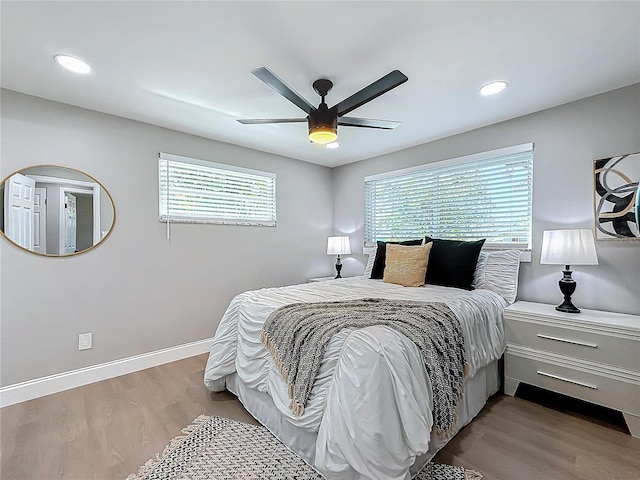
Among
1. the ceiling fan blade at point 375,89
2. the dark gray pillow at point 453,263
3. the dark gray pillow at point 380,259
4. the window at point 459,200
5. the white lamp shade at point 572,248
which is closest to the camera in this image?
the ceiling fan blade at point 375,89

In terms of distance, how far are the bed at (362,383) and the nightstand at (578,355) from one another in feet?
0.48

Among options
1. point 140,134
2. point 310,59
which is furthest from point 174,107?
point 310,59

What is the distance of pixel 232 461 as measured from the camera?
5.53 ft

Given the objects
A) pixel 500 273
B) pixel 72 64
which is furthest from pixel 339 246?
pixel 72 64

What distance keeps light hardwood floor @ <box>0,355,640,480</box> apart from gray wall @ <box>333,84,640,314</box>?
39.1 inches

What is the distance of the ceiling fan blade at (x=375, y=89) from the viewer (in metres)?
1.73

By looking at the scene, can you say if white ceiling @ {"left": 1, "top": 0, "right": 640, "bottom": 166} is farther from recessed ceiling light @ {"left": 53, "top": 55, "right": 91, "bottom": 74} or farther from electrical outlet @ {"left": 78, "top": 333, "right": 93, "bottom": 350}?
electrical outlet @ {"left": 78, "top": 333, "right": 93, "bottom": 350}

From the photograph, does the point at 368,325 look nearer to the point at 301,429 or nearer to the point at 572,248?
the point at 301,429

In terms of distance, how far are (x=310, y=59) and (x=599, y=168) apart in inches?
95.5

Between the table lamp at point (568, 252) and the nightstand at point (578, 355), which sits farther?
the table lamp at point (568, 252)

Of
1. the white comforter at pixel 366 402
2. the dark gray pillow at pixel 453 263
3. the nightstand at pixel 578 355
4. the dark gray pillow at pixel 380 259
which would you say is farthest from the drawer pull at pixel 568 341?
the dark gray pillow at pixel 380 259

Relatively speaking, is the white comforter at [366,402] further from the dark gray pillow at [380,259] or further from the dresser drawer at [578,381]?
the dark gray pillow at [380,259]

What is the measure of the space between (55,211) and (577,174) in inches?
174

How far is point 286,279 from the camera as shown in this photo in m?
4.22
